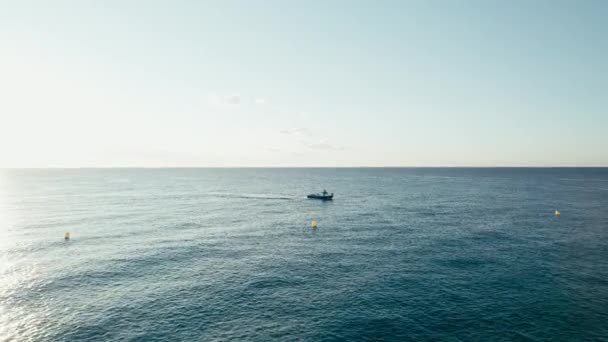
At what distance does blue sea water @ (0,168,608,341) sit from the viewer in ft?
152

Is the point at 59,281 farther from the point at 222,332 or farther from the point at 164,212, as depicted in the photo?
the point at 164,212

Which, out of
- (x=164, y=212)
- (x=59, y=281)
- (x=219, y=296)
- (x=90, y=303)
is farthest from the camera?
(x=164, y=212)

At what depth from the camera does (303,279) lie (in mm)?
63781

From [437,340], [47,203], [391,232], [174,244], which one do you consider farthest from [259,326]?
[47,203]

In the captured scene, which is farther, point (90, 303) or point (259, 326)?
point (90, 303)

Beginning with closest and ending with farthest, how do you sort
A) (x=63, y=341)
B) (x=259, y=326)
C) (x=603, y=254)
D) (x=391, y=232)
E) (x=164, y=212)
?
(x=63, y=341) < (x=259, y=326) < (x=603, y=254) < (x=391, y=232) < (x=164, y=212)

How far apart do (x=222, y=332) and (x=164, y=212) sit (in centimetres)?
9964

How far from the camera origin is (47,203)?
518 feet

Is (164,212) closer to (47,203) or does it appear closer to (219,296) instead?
(47,203)

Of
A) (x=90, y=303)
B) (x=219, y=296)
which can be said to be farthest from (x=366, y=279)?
(x=90, y=303)

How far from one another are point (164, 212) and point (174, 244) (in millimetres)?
53006

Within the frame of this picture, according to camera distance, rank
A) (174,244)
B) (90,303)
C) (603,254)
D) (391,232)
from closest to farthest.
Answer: (90,303) → (603,254) → (174,244) → (391,232)

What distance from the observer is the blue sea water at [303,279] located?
4622cm

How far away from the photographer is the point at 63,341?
4266 centimetres
